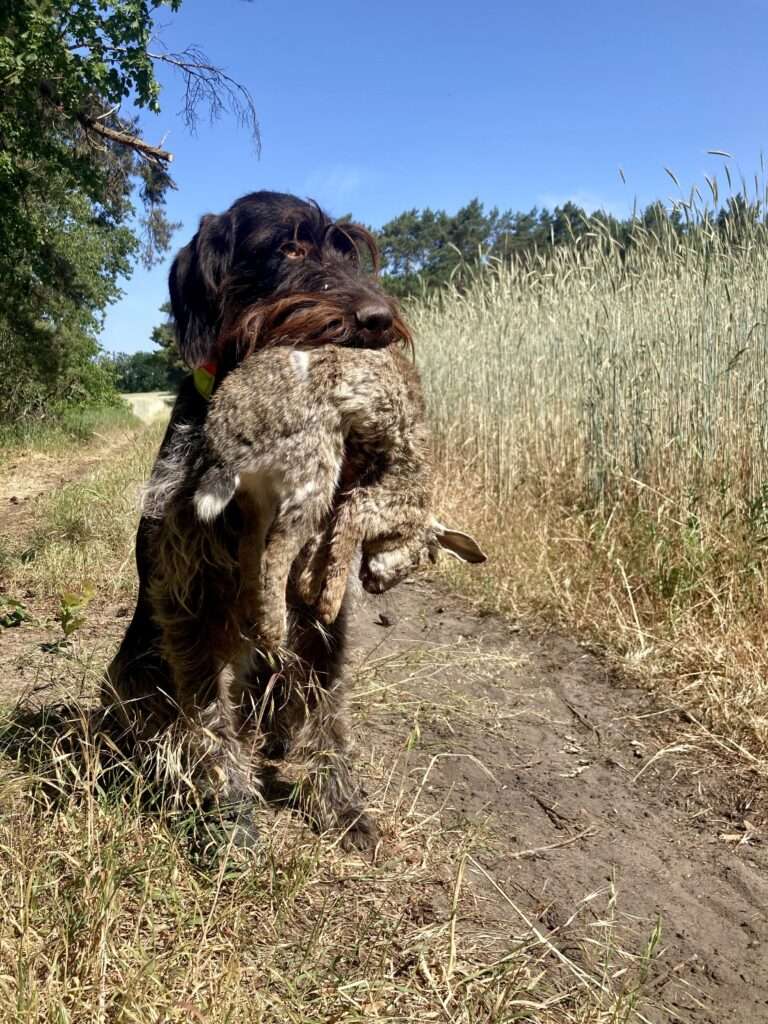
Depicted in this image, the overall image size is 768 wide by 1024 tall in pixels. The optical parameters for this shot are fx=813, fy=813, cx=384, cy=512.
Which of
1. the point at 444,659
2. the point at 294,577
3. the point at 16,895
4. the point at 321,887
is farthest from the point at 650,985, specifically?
the point at 444,659

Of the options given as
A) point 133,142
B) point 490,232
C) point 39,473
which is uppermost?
point 490,232

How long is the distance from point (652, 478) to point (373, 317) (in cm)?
355

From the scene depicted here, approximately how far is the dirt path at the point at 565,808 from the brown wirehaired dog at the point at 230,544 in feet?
1.17

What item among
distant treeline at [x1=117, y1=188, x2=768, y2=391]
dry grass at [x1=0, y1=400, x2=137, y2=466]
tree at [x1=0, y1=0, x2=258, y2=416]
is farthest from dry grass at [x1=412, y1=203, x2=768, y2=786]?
dry grass at [x1=0, y1=400, x2=137, y2=466]

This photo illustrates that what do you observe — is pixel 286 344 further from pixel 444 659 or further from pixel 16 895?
pixel 444 659

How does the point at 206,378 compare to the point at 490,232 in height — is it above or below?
below

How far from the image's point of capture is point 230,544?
7.15 ft

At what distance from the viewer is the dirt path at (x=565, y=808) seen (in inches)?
87.5

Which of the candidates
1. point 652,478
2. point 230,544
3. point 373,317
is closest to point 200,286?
point 373,317

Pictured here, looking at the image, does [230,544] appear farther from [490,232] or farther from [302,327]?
[490,232]

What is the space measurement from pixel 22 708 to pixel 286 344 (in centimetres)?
→ 199

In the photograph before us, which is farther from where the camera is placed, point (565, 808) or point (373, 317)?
point (565, 808)

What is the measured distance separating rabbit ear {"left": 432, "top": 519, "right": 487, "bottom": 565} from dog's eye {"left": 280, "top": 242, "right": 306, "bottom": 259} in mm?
899

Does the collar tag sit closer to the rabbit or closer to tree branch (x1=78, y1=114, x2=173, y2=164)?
the rabbit
